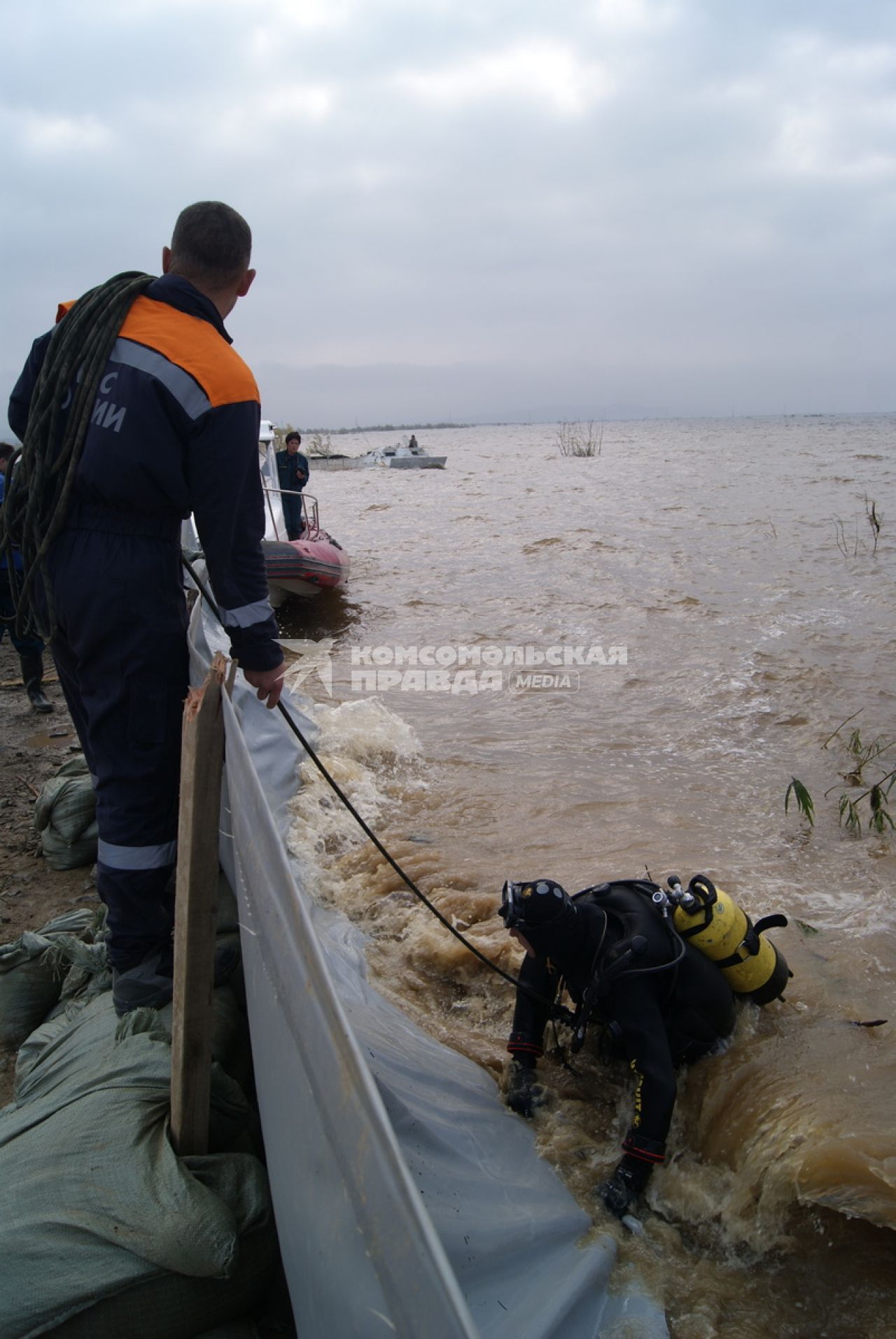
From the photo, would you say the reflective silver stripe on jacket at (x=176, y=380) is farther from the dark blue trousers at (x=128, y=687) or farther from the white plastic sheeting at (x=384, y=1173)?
the white plastic sheeting at (x=384, y=1173)

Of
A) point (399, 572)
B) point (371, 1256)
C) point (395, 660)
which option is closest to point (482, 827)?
point (371, 1256)

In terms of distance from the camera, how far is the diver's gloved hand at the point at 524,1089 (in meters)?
2.37

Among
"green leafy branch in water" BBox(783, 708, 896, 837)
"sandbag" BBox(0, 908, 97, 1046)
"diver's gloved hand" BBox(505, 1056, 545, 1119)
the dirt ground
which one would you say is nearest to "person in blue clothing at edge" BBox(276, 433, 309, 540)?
the dirt ground

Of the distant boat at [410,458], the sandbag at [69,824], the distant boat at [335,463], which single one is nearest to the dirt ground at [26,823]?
the sandbag at [69,824]

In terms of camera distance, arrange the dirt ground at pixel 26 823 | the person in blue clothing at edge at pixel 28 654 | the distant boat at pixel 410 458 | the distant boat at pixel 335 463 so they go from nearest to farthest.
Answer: the dirt ground at pixel 26 823 < the person in blue clothing at edge at pixel 28 654 < the distant boat at pixel 410 458 < the distant boat at pixel 335 463

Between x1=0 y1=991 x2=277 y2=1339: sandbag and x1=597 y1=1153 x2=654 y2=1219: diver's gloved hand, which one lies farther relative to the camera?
x1=597 y1=1153 x2=654 y2=1219: diver's gloved hand

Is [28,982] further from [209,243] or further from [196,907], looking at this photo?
[209,243]

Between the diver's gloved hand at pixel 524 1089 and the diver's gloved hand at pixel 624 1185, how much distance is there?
293 millimetres

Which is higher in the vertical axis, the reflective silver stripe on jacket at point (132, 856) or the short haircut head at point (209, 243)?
the short haircut head at point (209, 243)

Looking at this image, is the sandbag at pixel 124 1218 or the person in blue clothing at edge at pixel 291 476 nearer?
the sandbag at pixel 124 1218

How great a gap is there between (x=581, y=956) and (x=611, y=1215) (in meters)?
0.62

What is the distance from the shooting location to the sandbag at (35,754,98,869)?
3.79 m

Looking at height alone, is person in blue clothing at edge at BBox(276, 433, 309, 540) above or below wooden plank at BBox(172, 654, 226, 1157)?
above
